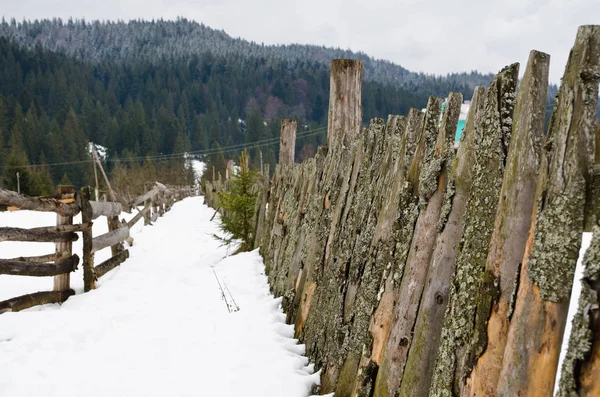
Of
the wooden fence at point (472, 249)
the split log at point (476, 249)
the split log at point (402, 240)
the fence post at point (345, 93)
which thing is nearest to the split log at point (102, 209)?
the fence post at point (345, 93)

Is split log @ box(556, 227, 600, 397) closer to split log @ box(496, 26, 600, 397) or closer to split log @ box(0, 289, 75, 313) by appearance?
split log @ box(496, 26, 600, 397)

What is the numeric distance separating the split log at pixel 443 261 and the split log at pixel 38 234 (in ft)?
14.7

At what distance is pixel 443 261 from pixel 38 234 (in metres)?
4.77

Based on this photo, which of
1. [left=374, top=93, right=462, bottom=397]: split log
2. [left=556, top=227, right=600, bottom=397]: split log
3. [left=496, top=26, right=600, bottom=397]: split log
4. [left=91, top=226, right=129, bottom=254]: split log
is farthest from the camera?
[left=91, top=226, right=129, bottom=254]: split log

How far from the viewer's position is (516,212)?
1.35m

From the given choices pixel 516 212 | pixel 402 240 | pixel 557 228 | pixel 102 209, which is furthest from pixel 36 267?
pixel 557 228

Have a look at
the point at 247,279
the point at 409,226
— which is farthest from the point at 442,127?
the point at 247,279

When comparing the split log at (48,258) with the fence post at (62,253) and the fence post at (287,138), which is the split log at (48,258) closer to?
the fence post at (62,253)

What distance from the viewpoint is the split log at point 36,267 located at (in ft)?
14.5

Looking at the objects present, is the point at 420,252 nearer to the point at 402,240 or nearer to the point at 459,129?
the point at 402,240

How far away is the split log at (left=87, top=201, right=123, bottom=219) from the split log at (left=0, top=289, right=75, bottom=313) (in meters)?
1.07

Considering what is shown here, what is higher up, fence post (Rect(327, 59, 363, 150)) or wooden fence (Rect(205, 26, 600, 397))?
fence post (Rect(327, 59, 363, 150))

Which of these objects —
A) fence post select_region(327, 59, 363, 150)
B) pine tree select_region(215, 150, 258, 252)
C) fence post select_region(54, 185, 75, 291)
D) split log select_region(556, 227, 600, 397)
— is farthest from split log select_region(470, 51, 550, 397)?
pine tree select_region(215, 150, 258, 252)

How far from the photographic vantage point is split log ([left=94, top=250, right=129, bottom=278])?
20.0 feet
